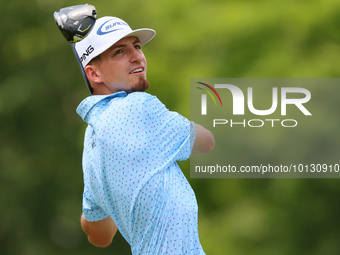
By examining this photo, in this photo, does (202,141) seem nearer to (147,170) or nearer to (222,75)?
(147,170)

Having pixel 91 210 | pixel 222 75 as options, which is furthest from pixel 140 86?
pixel 222 75

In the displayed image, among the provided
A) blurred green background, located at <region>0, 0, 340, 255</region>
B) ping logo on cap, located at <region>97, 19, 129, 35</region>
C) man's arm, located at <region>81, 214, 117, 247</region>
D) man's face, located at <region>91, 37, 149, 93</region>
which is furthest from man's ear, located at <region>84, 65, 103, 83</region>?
blurred green background, located at <region>0, 0, 340, 255</region>

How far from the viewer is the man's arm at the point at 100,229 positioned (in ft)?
11.2

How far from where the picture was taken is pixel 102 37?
320 cm

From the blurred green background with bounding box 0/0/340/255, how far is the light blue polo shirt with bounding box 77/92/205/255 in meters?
4.16

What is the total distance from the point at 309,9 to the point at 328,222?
217cm

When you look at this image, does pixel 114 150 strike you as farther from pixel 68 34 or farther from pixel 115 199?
pixel 68 34

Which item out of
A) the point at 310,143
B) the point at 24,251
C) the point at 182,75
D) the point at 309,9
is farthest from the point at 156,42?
the point at 24,251

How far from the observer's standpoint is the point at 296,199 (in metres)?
8.26

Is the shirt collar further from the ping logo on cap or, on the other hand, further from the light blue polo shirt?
the ping logo on cap

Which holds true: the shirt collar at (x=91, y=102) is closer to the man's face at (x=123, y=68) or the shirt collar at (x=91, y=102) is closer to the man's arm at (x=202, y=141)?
the man's face at (x=123, y=68)

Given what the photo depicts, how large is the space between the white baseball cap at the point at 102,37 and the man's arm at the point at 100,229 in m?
0.66

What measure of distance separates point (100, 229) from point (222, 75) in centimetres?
446

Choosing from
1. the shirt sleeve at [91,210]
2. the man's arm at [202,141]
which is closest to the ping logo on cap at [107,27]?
A: the man's arm at [202,141]
